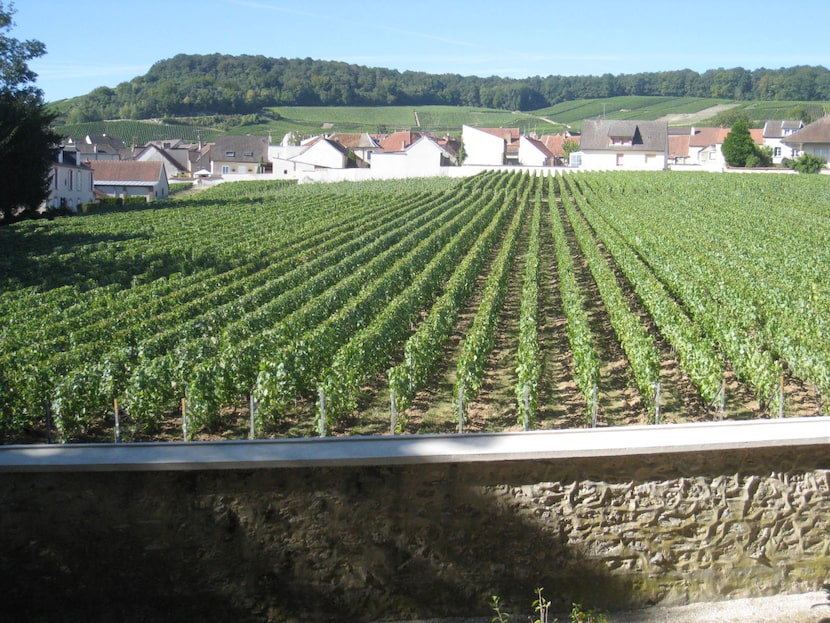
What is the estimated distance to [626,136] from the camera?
75.4 metres

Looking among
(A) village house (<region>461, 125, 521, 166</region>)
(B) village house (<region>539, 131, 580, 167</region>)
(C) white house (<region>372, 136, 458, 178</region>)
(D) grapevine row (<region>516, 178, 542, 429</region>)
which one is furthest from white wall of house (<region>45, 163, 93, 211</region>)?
(B) village house (<region>539, 131, 580, 167</region>)

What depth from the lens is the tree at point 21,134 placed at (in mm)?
41969

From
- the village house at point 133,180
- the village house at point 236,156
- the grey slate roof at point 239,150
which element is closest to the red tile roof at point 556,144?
the grey slate roof at point 239,150

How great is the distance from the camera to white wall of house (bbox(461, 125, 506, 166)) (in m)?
85.6

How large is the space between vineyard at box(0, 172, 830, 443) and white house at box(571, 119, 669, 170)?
39923 millimetres

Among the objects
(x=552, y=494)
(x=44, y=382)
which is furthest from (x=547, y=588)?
(x=44, y=382)

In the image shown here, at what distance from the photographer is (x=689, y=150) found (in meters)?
97.7

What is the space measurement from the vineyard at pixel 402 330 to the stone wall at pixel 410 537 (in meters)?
3.97

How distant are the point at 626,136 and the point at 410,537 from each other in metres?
73.3

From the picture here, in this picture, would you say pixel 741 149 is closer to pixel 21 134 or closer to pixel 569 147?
pixel 569 147

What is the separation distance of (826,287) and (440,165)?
189 ft

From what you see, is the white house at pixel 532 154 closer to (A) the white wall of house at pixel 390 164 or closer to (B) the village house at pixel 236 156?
(A) the white wall of house at pixel 390 164

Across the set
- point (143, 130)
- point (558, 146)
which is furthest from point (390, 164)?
point (143, 130)

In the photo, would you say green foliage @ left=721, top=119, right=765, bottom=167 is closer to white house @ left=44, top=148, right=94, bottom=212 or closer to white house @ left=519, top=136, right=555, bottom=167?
white house @ left=519, top=136, right=555, bottom=167
